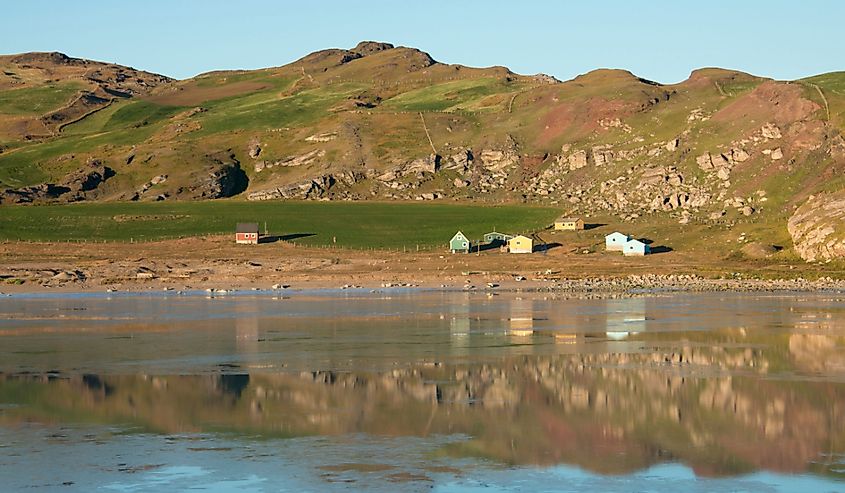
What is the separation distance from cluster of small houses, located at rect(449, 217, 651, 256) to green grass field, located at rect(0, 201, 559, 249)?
483 cm

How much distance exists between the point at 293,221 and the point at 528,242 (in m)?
43.3

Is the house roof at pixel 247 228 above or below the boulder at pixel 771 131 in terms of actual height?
below

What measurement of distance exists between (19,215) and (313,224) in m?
45.2

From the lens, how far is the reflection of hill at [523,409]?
2914 cm

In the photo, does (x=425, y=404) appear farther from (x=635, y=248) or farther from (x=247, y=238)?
(x=247, y=238)

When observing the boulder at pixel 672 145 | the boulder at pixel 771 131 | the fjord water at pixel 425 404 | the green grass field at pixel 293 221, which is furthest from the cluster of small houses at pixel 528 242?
the fjord water at pixel 425 404

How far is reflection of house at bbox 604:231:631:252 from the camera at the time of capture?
460ft

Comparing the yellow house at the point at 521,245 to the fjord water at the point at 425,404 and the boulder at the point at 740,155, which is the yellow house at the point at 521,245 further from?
the fjord water at the point at 425,404

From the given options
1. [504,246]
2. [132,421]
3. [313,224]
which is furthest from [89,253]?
[132,421]

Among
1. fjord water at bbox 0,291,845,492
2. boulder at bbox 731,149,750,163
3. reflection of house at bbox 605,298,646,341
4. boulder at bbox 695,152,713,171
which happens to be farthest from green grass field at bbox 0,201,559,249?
fjord water at bbox 0,291,845,492

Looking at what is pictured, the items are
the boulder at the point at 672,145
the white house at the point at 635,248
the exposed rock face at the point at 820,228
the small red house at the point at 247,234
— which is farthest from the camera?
the boulder at the point at 672,145

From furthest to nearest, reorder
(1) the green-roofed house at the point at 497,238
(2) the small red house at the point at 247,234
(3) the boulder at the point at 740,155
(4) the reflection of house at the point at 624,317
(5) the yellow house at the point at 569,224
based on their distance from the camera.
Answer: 1. (3) the boulder at the point at 740,155
2. (5) the yellow house at the point at 569,224
3. (2) the small red house at the point at 247,234
4. (1) the green-roofed house at the point at 497,238
5. (4) the reflection of house at the point at 624,317

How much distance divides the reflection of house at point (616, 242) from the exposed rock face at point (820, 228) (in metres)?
19.4

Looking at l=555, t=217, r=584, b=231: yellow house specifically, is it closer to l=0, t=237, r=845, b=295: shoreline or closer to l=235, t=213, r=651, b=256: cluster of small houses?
l=235, t=213, r=651, b=256: cluster of small houses
